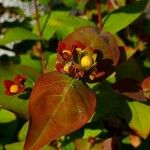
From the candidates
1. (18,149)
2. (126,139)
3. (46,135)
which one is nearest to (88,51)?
(46,135)

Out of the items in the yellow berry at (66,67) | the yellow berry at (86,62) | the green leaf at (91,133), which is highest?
the yellow berry at (86,62)

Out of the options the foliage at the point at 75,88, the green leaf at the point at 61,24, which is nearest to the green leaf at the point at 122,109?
the foliage at the point at 75,88

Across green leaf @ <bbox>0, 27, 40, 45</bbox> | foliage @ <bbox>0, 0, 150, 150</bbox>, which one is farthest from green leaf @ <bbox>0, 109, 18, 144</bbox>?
green leaf @ <bbox>0, 27, 40, 45</bbox>

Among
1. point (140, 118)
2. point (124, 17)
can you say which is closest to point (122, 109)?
point (140, 118)

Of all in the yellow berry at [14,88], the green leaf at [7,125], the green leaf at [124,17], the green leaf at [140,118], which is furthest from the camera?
the green leaf at [124,17]

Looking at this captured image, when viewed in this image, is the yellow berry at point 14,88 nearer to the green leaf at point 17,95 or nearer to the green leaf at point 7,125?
the green leaf at point 17,95

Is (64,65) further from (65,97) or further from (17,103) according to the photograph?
(17,103)

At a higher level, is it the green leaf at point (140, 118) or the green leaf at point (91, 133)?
the green leaf at point (140, 118)
